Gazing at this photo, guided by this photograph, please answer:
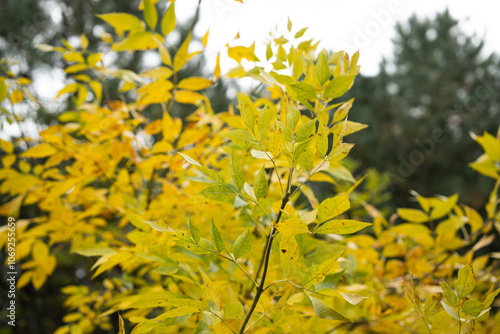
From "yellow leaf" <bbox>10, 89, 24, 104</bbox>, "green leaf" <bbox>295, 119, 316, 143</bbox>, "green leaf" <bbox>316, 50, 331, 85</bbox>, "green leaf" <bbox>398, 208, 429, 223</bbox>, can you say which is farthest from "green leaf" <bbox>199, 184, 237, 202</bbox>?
"yellow leaf" <bbox>10, 89, 24, 104</bbox>

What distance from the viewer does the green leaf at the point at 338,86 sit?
17.7 inches

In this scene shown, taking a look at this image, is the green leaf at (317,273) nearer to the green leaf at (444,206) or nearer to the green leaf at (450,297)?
the green leaf at (450,297)

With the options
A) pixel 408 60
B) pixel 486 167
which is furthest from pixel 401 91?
pixel 486 167

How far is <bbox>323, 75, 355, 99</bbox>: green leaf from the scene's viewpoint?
45 cm

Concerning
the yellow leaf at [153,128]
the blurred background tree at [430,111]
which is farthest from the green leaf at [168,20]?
the blurred background tree at [430,111]

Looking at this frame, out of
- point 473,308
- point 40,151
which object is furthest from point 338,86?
point 40,151

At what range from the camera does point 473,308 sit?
42 centimetres

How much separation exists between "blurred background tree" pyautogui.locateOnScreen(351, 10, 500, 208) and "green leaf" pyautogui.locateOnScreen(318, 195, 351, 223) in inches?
256

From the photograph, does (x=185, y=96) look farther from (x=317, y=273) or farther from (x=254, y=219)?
(x=317, y=273)

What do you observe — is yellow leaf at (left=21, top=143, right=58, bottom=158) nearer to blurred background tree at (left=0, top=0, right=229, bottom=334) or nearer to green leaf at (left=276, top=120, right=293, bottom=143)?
green leaf at (left=276, top=120, right=293, bottom=143)

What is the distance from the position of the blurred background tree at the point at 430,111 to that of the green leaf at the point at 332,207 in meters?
6.50

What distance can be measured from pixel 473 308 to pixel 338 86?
35 cm

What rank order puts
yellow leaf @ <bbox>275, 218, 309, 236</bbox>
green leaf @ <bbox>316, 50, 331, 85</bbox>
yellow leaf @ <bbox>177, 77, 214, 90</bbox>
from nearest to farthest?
yellow leaf @ <bbox>275, 218, 309, 236</bbox> < green leaf @ <bbox>316, 50, 331, 85</bbox> < yellow leaf @ <bbox>177, 77, 214, 90</bbox>

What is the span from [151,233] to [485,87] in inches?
326
